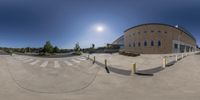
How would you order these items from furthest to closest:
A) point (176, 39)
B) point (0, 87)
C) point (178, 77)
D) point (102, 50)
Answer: point (176, 39)
point (102, 50)
point (178, 77)
point (0, 87)

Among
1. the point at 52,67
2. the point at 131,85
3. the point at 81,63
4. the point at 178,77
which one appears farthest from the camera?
the point at 81,63

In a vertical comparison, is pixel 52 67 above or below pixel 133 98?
above

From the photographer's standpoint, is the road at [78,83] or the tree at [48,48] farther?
the tree at [48,48]

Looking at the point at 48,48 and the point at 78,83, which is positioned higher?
the point at 48,48

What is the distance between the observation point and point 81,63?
10.4m

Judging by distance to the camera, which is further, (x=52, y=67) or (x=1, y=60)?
(x=1, y=60)

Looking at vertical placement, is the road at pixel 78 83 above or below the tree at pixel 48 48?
below

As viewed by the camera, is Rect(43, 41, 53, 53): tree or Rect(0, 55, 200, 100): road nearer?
Rect(0, 55, 200, 100): road

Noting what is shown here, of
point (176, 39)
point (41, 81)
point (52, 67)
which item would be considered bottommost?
point (41, 81)

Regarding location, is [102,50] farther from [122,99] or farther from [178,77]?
[122,99]

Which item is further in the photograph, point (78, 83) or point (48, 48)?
point (78, 83)

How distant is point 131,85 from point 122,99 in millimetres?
2250

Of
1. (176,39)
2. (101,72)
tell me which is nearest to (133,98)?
(101,72)

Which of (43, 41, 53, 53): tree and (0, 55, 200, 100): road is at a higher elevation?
(43, 41, 53, 53): tree
